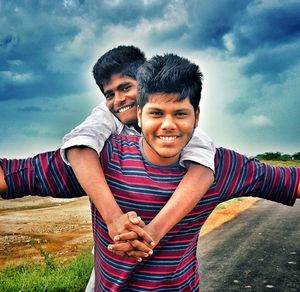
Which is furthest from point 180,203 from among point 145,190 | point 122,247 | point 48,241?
point 48,241

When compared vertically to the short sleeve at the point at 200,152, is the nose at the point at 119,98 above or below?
above

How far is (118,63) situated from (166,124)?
1032 millimetres

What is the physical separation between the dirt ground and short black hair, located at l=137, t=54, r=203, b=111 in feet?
19.2

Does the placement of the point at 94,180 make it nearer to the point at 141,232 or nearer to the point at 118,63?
the point at 141,232

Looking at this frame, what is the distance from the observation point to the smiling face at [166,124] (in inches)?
63.0

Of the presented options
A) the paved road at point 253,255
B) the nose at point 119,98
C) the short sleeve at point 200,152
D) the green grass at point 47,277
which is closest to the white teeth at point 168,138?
the short sleeve at point 200,152

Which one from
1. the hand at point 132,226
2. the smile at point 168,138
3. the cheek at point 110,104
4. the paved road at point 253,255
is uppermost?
the cheek at point 110,104

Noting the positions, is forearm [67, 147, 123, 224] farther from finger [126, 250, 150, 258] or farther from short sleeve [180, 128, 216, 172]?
short sleeve [180, 128, 216, 172]

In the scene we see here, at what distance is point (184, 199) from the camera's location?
1.58 meters

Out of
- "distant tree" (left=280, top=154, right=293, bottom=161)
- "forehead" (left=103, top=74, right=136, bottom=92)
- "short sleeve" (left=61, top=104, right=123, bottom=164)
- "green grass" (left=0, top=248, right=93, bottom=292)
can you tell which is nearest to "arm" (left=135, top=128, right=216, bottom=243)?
"short sleeve" (left=61, top=104, right=123, bottom=164)

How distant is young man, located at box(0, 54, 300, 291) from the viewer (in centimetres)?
162

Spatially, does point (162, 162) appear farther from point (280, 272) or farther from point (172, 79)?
point (280, 272)

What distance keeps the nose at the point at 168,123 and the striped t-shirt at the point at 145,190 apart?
178 millimetres

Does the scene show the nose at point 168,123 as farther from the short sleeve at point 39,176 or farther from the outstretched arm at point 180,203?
the short sleeve at point 39,176
